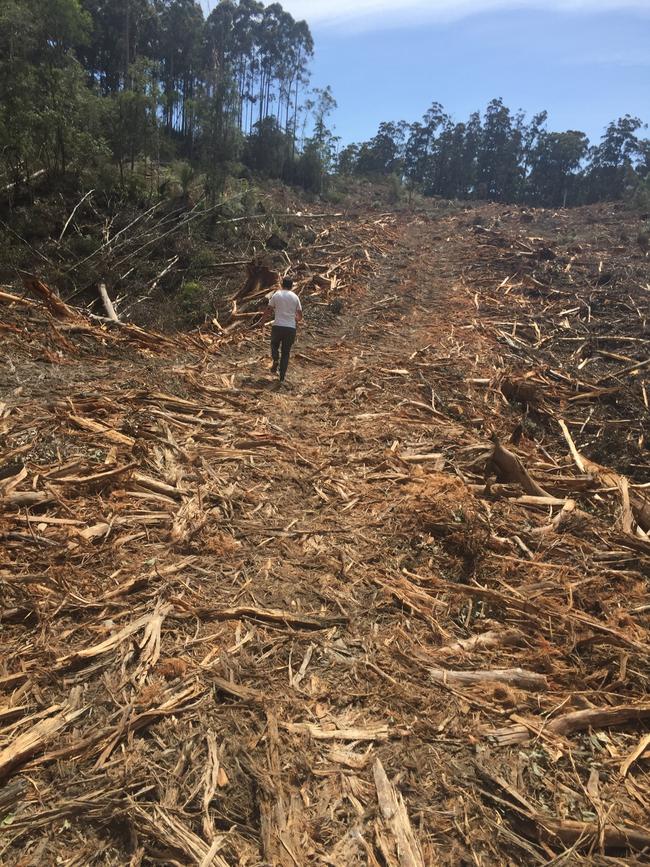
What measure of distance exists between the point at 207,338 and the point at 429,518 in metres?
6.71

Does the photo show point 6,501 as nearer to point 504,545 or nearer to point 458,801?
point 458,801

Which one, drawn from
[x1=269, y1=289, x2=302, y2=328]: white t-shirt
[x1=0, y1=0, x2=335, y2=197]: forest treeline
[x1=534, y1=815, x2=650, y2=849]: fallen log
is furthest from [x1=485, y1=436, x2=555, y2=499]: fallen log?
[x1=0, y1=0, x2=335, y2=197]: forest treeline

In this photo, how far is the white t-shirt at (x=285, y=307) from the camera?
781cm

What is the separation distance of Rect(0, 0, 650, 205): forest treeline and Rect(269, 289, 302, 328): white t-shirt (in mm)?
11998

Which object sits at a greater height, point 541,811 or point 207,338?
point 207,338

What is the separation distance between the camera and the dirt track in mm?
2189

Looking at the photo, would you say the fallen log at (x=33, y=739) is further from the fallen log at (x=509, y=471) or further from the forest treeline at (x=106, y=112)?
the forest treeline at (x=106, y=112)

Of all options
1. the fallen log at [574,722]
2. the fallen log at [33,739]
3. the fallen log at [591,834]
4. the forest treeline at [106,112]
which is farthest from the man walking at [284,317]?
→ the forest treeline at [106,112]

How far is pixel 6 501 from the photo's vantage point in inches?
149

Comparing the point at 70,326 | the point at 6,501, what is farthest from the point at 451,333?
the point at 6,501

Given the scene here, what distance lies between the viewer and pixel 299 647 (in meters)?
3.12

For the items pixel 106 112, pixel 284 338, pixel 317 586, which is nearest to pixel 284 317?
pixel 284 338

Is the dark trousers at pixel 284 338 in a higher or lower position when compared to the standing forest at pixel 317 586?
higher

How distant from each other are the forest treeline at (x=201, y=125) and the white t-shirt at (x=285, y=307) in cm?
1200
